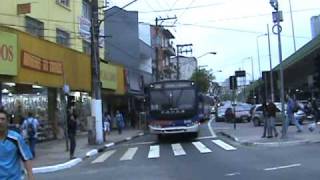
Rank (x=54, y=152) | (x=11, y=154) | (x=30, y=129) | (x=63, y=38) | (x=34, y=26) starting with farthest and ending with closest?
(x=63, y=38)
(x=34, y=26)
(x=54, y=152)
(x=30, y=129)
(x=11, y=154)

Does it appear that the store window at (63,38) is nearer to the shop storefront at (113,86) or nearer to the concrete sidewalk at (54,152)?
the shop storefront at (113,86)

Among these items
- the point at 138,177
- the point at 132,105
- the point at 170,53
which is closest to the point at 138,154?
the point at 138,177

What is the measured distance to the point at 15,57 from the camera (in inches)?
989

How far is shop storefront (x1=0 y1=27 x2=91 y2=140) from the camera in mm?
24906

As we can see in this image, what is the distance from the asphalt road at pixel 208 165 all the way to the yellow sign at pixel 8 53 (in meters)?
4.87

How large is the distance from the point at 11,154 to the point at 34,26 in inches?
1050

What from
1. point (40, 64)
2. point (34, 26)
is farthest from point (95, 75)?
point (34, 26)

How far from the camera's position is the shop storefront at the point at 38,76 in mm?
24906

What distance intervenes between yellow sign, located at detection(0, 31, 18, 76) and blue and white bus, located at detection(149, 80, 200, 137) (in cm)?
812

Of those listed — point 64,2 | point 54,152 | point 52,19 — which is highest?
point 64,2

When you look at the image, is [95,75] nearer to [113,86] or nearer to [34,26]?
[34,26]

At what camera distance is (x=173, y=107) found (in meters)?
30.6

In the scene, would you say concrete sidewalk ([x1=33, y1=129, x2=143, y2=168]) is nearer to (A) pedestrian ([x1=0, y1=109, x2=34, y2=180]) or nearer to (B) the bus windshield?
(B) the bus windshield

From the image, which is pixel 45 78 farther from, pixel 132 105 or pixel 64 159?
pixel 132 105
